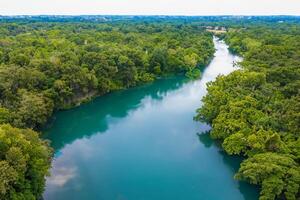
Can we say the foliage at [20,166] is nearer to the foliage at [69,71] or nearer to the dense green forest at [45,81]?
the dense green forest at [45,81]

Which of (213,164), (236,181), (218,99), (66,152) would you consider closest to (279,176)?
(236,181)

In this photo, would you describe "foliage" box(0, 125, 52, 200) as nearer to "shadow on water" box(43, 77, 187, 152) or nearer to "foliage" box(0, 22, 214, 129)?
"foliage" box(0, 22, 214, 129)

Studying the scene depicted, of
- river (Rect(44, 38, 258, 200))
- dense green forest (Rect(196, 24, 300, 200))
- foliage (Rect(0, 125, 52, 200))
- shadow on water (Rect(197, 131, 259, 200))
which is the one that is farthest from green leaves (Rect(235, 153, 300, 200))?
foliage (Rect(0, 125, 52, 200))

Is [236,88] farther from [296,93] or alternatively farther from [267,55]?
[267,55]

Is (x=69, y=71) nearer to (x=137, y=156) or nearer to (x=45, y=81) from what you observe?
(x=45, y=81)

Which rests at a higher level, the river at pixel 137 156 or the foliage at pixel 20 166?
the foliage at pixel 20 166

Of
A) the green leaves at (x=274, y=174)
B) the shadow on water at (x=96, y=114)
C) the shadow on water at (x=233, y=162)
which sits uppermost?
the green leaves at (x=274, y=174)

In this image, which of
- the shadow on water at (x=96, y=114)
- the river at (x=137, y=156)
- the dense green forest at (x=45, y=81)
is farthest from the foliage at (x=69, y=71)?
the river at (x=137, y=156)
